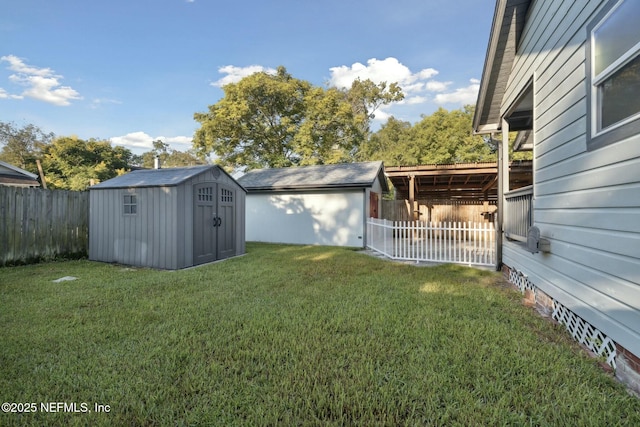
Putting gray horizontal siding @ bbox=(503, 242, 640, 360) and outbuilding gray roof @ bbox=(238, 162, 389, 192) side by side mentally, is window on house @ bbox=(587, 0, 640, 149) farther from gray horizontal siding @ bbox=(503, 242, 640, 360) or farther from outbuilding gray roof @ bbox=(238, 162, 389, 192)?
outbuilding gray roof @ bbox=(238, 162, 389, 192)

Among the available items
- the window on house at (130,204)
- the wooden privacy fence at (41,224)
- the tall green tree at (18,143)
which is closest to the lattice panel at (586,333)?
the window on house at (130,204)

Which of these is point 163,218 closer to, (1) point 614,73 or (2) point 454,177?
(1) point 614,73

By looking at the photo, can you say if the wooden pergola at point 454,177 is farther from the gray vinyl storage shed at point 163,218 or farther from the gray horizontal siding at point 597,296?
the gray horizontal siding at point 597,296

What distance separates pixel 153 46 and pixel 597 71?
1391 cm

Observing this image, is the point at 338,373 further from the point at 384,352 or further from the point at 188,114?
the point at 188,114

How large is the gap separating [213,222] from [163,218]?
122 cm

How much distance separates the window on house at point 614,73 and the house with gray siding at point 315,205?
798 centimetres

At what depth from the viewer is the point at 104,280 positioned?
5289 mm

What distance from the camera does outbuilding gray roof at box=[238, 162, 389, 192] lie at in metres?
11.0

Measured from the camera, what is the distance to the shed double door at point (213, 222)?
22.3ft

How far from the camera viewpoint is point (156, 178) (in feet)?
22.7

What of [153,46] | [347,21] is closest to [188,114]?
[153,46]

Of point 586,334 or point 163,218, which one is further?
point 163,218

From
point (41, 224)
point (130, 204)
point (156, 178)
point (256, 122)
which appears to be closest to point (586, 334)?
point (156, 178)
